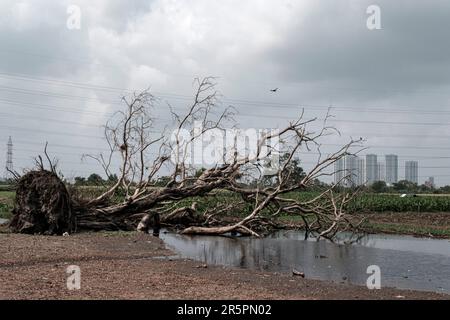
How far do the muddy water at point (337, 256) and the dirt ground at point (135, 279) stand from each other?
4.38ft

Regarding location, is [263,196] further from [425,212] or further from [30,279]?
[425,212]

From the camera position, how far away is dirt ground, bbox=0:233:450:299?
9.04 meters

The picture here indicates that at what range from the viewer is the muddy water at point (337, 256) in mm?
12969

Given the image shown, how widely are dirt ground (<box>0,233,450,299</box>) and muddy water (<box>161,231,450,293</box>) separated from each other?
134cm

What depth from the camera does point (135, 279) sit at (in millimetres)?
10555

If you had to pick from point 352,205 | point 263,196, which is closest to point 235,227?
point 263,196

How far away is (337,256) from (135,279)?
8.20 metres

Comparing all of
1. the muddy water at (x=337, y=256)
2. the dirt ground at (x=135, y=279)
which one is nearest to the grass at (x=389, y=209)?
the muddy water at (x=337, y=256)

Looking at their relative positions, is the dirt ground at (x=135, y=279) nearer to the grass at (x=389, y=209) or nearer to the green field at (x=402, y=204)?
the grass at (x=389, y=209)

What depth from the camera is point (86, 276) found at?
35.4 ft

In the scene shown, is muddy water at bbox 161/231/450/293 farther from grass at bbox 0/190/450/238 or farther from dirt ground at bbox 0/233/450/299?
grass at bbox 0/190/450/238

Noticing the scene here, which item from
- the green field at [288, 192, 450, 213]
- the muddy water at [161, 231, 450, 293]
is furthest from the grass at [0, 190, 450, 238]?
the muddy water at [161, 231, 450, 293]
